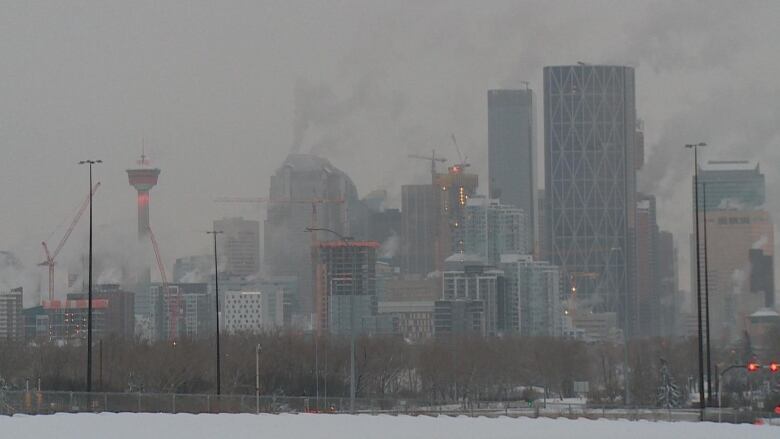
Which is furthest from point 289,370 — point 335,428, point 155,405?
point 335,428

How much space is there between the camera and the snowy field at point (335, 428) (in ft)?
177

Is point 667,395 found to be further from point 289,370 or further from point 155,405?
point 155,405

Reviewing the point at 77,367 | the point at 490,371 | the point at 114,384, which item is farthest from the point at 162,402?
the point at 490,371

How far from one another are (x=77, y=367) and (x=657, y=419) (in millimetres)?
90779

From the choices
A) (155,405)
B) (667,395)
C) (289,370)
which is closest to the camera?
(155,405)

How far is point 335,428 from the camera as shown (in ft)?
195

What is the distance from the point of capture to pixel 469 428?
62438 millimetres

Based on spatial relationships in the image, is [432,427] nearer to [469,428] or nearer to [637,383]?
[469,428]

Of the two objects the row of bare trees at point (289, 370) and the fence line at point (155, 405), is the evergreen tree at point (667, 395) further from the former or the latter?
the fence line at point (155, 405)

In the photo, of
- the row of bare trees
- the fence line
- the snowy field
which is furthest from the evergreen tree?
the snowy field

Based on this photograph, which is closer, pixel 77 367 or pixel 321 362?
pixel 77 367

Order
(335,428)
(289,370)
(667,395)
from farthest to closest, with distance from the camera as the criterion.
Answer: (289,370)
(667,395)
(335,428)

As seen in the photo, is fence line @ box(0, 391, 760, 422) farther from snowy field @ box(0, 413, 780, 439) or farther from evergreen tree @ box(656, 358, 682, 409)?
evergreen tree @ box(656, 358, 682, 409)

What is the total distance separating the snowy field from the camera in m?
54.0
